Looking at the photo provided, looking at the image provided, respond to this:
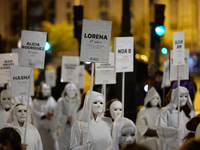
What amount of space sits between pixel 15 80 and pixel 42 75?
27.3 feet

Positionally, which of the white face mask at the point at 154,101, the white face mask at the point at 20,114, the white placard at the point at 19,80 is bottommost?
the white face mask at the point at 20,114

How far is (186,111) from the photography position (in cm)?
1028

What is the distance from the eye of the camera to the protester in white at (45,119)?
14.7 meters

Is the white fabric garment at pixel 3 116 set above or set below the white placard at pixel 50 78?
below

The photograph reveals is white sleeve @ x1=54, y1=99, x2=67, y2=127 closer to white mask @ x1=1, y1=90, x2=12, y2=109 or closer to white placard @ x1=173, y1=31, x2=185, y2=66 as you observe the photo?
white mask @ x1=1, y1=90, x2=12, y2=109

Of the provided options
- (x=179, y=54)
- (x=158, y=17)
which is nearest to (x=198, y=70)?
(x=158, y=17)

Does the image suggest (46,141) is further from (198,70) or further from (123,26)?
(198,70)

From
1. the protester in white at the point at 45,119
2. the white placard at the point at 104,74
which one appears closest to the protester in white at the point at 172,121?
the white placard at the point at 104,74

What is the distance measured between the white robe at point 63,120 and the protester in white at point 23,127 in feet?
15.5

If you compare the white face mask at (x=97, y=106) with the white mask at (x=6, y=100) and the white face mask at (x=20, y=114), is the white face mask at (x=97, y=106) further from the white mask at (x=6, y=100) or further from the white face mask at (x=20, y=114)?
the white mask at (x=6, y=100)

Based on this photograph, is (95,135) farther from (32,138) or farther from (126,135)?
(126,135)

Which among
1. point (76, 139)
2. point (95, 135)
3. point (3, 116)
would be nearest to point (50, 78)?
point (3, 116)

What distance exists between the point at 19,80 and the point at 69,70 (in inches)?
171

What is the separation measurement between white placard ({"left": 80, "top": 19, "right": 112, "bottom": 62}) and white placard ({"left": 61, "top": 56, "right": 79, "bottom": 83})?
215 inches
